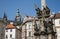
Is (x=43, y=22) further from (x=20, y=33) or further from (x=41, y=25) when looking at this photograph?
(x=20, y=33)

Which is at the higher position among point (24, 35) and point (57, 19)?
point (57, 19)

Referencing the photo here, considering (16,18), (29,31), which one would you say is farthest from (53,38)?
(16,18)

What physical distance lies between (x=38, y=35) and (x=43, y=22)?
2018 millimetres

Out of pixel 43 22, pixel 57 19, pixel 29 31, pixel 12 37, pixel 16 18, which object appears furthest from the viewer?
pixel 16 18

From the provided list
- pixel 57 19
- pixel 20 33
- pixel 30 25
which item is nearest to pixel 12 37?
pixel 20 33

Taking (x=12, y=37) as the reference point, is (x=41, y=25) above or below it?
above

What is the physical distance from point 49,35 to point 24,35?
48624 mm

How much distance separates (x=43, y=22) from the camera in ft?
89.8

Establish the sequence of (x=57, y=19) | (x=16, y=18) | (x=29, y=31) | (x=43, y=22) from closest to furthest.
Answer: (x=43, y=22)
(x=57, y=19)
(x=29, y=31)
(x=16, y=18)

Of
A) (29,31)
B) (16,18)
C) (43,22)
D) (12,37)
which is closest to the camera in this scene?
(43,22)

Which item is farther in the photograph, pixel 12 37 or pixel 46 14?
pixel 12 37

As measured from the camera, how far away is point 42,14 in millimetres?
28359

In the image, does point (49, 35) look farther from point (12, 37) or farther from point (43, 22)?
point (12, 37)

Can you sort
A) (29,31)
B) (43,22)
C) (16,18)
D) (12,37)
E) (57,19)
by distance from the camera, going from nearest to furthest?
(43,22) → (57,19) → (29,31) → (12,37) → (16,18)
